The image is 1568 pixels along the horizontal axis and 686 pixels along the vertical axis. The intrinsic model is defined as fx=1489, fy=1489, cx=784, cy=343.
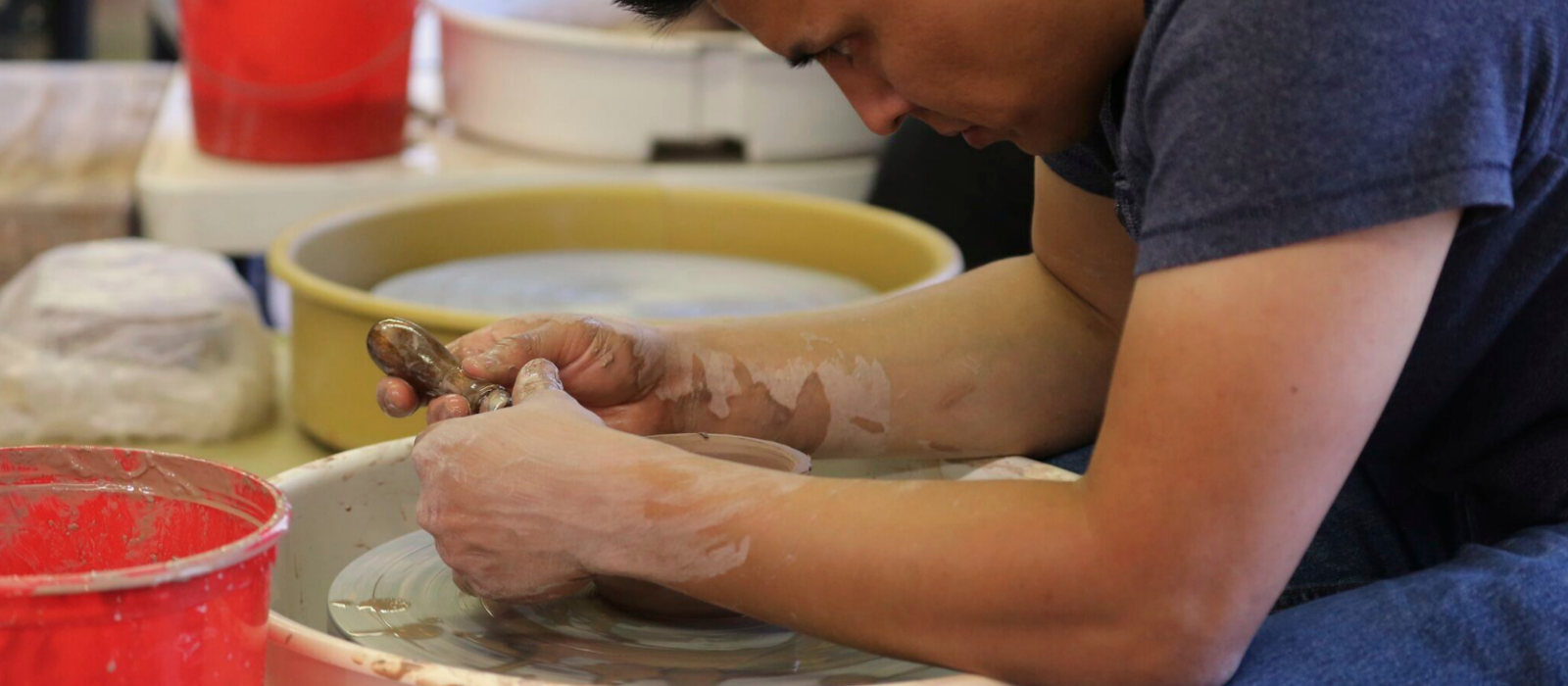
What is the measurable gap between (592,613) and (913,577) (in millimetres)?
322

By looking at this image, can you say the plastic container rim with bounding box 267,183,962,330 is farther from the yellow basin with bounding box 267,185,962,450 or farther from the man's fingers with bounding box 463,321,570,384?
the man's fingers with bounding box 463,321,570,384

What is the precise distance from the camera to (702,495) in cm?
83

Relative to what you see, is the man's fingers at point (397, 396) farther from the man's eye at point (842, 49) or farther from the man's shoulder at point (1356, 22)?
the man's shoulder at point (1356, 22)

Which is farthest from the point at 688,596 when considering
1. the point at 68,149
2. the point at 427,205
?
the point at 68,149

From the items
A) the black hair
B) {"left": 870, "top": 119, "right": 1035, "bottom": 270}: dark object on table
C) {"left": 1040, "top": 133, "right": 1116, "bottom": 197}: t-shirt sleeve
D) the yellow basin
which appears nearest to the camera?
the black hair

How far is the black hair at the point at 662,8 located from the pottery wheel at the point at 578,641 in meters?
0.41

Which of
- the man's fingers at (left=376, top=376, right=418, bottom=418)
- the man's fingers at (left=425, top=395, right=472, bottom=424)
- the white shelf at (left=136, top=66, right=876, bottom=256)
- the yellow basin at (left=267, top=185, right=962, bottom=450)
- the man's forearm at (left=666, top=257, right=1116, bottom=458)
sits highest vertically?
the man's fingers at (left=425, top=395, right=472, bottom=424)

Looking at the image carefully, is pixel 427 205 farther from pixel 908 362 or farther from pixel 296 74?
pixel 908 362

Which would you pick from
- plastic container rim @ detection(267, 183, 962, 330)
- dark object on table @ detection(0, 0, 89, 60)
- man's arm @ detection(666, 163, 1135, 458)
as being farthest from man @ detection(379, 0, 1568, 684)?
dark object on table @ detection(0, 0, 89, 60)

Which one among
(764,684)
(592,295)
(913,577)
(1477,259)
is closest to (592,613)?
(764,684)

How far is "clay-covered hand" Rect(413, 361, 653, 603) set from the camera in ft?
2.79

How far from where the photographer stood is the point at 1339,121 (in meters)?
0.70

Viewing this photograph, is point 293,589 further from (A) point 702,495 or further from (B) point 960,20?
(B) point 960,20

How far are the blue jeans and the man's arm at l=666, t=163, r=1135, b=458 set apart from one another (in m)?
0.37
